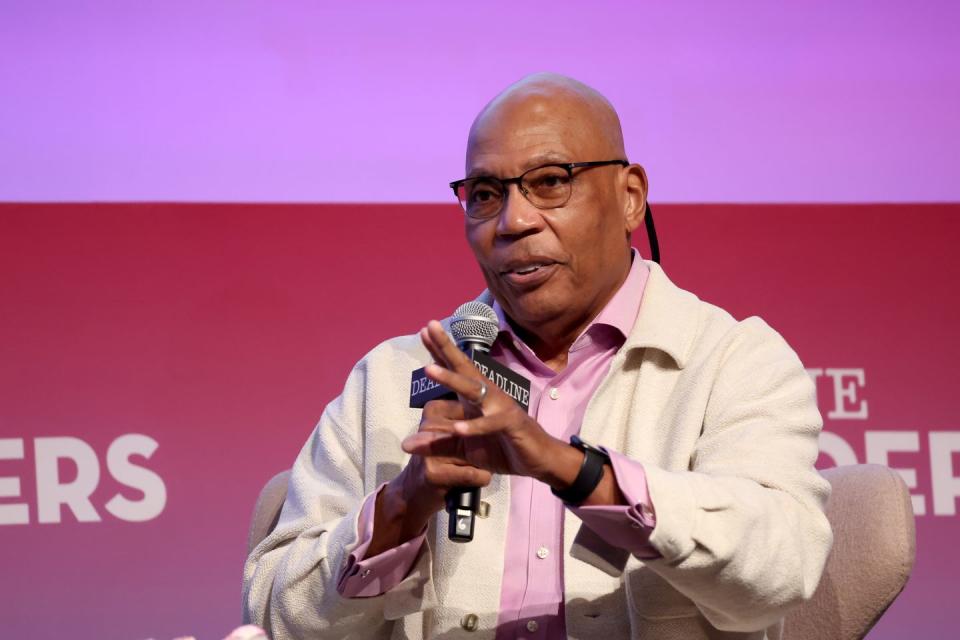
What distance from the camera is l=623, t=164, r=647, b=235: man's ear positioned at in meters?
2.15

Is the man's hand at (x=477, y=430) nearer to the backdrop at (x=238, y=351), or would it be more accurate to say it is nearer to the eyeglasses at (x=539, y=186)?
the eyeglasses at (x=539, y=186)

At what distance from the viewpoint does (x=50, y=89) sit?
296 centimetres

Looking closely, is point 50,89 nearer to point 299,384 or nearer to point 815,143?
point 299,384

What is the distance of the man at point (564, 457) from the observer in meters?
1.54

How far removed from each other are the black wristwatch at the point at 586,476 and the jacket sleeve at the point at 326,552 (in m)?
0.34

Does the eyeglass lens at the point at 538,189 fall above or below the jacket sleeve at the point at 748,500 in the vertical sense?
above

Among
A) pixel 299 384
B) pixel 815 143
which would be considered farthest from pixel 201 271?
pixel 815 143

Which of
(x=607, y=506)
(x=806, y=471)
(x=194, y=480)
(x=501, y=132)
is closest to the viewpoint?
(x=607, y=506)

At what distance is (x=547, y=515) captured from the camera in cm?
191

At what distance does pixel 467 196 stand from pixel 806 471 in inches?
28.5

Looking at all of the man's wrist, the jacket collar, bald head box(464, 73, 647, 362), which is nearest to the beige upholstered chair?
the jacket collar

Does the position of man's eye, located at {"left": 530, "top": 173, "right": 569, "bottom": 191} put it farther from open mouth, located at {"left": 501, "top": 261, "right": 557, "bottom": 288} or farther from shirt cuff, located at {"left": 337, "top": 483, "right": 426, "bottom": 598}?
shirt cuff, located at {"left": 337, "top": 483, "right": 426, "bottom": 598}

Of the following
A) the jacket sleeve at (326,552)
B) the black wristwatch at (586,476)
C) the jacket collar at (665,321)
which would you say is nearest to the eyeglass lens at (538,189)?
the jacket collar at (665,321)

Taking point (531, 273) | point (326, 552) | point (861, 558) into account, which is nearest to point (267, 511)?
point (326, 552)
